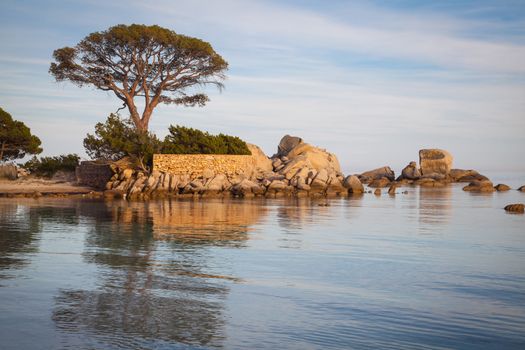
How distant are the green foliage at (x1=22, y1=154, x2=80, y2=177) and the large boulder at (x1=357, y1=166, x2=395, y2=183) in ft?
113

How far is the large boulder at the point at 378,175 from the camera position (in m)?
73.5

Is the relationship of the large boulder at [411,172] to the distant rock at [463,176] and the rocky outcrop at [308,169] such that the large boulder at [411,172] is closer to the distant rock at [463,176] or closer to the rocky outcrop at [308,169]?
the distant rock at [463,176]

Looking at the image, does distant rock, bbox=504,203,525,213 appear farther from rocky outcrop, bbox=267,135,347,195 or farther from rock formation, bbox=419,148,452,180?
rock formation, bbox=419,148,452,180

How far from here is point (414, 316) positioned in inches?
394

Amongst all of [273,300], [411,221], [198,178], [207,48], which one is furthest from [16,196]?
[273,300]

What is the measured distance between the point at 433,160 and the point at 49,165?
41.6 metres

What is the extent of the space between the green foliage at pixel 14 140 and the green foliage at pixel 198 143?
36.5 feet

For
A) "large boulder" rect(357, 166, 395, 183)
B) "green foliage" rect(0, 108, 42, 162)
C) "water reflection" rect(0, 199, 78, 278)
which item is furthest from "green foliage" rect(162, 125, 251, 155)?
"large boulder" rect(357, 166, 395, 183)

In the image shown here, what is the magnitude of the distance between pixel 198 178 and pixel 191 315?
3492 centimetres

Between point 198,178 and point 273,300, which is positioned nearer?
point 273,300

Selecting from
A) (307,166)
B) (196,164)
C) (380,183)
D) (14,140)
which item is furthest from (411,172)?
(14,140)

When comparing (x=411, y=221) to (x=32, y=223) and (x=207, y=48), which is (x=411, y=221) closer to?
(x=32, y=223)

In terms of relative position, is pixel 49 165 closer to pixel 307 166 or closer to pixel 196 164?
pixel 196 164

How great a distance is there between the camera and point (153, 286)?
11977 mm
